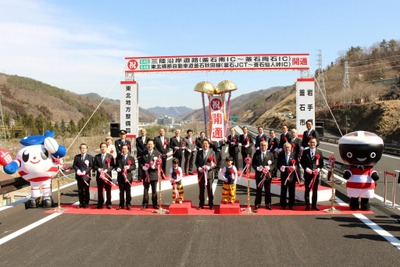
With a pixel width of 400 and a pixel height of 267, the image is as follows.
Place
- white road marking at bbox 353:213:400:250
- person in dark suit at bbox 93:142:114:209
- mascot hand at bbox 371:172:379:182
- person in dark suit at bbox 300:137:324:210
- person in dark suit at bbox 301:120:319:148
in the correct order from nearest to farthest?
white road marking at bbox 353:213:400:250
mascot hand at bbox 371:172:379:182
person in dark suit at bbox 300:137:324:210
person in dark suit at bbox 93:142:114:209
person in dark suit at bbox 301:120:319:148

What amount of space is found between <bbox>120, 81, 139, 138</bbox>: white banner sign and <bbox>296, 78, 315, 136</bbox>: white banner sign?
5800 millimetres

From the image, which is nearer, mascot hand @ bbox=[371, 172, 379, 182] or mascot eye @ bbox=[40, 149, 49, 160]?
mascot hand @ bbox=[371, 172, 379, 182]

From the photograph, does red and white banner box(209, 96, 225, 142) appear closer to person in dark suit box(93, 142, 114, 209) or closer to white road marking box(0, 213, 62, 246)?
person in dark suit box(93, 142, 114, 209)

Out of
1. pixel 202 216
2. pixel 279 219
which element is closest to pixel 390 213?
pixel 279 219

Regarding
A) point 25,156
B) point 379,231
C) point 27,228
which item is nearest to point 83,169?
point 25,156

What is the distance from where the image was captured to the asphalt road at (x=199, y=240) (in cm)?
547

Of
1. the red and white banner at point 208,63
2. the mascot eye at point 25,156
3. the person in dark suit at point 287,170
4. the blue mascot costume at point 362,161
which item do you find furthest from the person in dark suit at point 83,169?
the blue mascot costume at point 362,161

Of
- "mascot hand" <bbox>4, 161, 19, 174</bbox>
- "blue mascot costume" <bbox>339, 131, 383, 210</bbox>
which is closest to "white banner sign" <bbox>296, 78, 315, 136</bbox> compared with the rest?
"blue mascot costume" <bbox>339, 131, 383, 210</bbox>

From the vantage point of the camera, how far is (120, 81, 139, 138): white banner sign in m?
13.3

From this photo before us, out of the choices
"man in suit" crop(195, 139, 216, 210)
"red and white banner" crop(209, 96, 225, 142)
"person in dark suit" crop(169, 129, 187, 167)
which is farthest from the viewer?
"red and white banner" crop(209, 96, 225, 142)

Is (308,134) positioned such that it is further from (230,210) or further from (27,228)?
(27,228)

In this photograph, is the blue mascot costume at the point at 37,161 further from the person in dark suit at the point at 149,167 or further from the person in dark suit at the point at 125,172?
the person in dark suit at the point at 149,167

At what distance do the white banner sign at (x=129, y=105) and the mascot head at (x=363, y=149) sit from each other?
7.69 meters

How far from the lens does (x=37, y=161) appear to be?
27.8 feet
